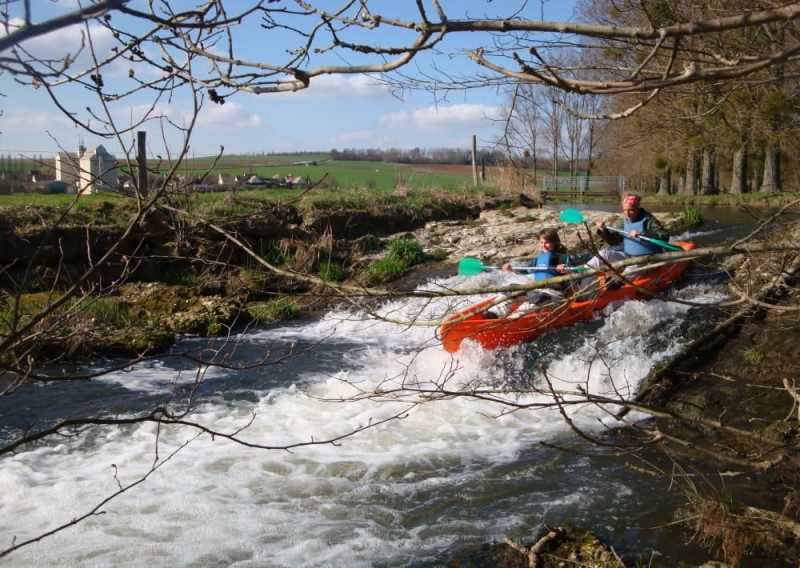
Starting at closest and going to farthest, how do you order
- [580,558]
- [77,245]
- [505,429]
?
1. [580,558]
2. [505,429]
3. [77,245]

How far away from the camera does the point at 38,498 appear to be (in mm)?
5594

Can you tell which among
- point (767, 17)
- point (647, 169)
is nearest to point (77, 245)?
point (767, 17)

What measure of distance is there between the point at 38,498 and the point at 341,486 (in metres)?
2.12

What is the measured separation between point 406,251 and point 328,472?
8158 mm

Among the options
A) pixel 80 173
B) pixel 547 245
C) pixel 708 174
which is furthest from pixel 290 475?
pixel 708 174

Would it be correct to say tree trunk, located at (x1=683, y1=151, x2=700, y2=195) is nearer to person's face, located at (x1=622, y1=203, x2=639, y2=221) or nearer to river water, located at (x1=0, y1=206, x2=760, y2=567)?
person's face, located at (x1=622, y1=203, x2=639, y2=221)

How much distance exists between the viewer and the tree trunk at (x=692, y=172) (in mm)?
23469

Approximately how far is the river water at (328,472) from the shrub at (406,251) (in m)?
4.98

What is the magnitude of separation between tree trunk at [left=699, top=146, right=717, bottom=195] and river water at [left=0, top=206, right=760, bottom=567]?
56.3 feet

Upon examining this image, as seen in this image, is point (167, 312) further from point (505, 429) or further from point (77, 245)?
point (505, 429)

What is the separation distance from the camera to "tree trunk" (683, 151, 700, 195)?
2347 cm

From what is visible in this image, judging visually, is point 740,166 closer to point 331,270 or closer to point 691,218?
point 691,218

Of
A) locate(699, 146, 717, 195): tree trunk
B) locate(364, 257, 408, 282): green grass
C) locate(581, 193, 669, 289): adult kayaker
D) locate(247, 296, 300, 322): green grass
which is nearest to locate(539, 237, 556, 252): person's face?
locate(581, 193, 669, 289): adult kayaker

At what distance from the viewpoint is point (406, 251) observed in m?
14.1
